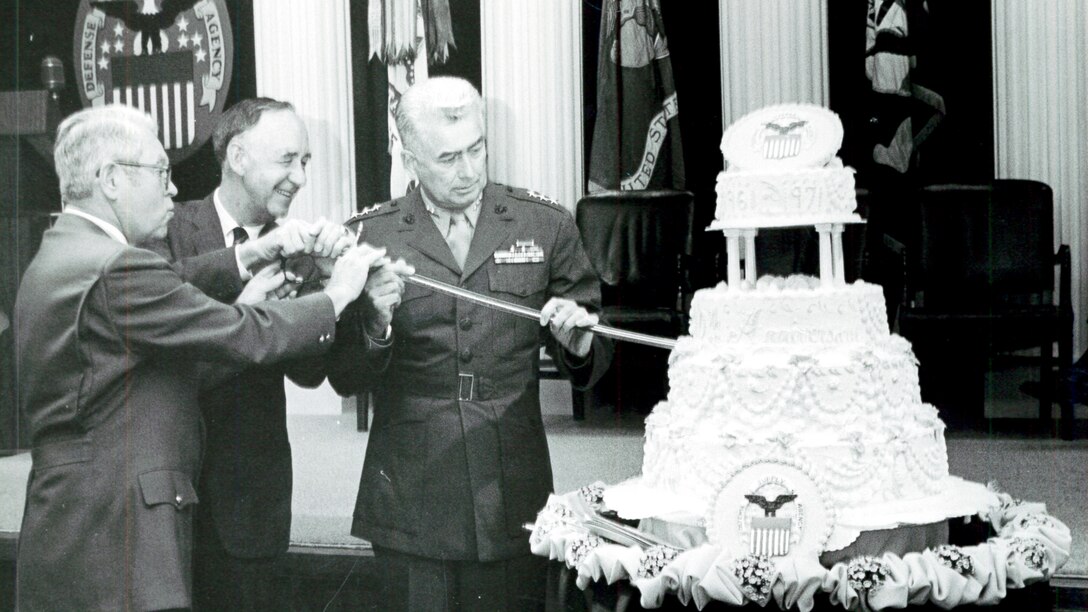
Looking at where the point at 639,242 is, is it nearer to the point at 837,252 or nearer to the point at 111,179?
the point at 837,252

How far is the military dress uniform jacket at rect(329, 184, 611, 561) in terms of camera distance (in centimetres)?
308

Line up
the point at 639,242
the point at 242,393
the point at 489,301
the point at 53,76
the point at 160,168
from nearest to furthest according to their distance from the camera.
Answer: the point at 160,168 < the point at 489,301 < the point at 242,393 < the point at 53,76 < the point at 639,242

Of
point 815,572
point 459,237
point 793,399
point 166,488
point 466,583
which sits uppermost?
point 459,237

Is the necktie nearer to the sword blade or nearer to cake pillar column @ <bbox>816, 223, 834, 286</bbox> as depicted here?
the sword blade

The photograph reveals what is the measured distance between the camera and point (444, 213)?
10.2 ft

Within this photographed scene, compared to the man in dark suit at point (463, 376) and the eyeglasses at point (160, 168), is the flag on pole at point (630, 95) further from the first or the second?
the eyeglasses at point (160, 168)

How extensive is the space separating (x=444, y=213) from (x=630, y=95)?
100cm

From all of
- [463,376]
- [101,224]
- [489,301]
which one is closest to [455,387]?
[463,376]

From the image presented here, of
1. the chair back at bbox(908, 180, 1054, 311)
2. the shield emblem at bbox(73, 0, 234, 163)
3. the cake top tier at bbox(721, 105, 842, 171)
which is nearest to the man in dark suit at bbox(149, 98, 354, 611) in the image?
the shield emblem at bbox(73, 0, 234, 163)

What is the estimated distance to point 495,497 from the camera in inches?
124

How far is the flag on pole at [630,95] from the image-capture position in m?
3.77

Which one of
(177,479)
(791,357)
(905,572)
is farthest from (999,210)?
(177,479)

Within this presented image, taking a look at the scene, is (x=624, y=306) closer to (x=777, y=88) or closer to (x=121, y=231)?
(x=777, y=88)

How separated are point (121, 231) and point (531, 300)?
1080 millimetres
